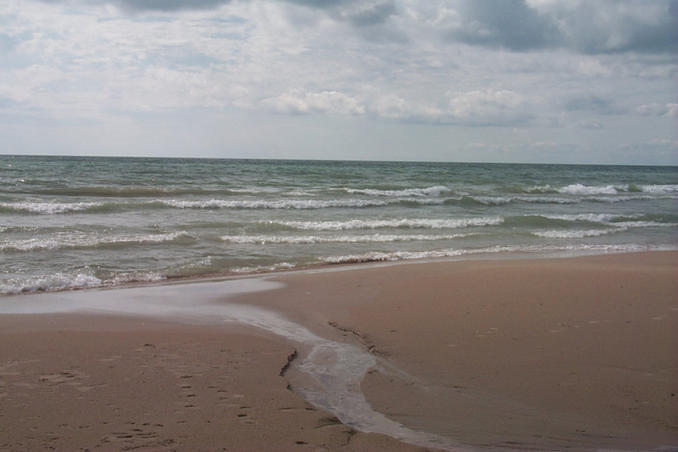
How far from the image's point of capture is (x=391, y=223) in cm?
1758

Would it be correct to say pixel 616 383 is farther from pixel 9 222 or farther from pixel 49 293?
pixel 9 222

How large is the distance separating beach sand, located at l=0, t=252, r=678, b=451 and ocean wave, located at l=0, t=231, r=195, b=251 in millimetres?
5149

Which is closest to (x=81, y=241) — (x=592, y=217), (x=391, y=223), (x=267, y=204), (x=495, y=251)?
(x=391, y=223)

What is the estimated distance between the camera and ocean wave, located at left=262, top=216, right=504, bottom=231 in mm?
16469

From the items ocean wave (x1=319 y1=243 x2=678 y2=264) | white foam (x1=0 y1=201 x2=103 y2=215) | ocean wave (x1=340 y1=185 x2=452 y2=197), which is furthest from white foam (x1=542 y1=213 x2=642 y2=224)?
white foam (x1=0 y1=201 x2=103 y2=215)

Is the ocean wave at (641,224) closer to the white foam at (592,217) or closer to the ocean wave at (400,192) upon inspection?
the white foam at (592,217)

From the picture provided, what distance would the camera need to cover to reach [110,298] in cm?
813

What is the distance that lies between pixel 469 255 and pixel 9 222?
11989 millimetres

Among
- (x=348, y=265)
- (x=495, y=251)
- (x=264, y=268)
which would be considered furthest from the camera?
(x=495, y=251)

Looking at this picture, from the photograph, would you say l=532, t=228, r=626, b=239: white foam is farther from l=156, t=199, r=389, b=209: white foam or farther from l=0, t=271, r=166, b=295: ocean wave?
l=0, t=271, r=166, b=295: ocean wave

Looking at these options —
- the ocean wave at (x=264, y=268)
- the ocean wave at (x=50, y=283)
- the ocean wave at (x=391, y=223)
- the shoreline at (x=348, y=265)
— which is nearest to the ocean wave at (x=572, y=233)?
the ocean wave at (x=391, y=223)

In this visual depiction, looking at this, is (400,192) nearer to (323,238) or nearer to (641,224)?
(641,224)

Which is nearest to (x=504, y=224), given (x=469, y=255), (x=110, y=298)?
(x=469, y=255)

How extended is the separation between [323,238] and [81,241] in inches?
220
